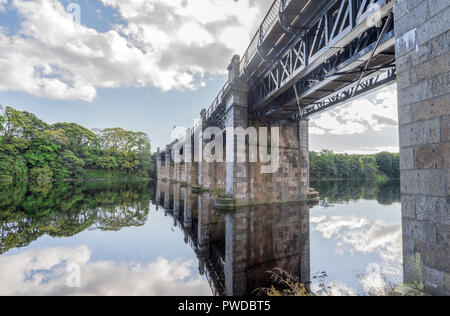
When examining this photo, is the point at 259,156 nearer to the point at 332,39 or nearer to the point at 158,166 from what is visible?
the point at 332,39

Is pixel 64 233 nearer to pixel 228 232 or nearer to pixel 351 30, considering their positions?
pixel 228 232

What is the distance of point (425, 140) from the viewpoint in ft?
8.97

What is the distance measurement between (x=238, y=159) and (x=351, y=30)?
8316mm

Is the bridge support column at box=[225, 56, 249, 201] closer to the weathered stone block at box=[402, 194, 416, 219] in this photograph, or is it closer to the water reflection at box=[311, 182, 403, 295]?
the water reflection at box=[311, 182, 403, 295]

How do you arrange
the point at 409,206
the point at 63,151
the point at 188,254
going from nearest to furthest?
the point at 409,206 < the point at 188,254 < the point at 63,151

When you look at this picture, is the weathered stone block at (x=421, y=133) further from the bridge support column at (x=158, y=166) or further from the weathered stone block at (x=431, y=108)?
the bridge support column at (x=158, y=166)

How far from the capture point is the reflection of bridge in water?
13.8 ft

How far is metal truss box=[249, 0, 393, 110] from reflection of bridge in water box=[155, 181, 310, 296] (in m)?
6.09

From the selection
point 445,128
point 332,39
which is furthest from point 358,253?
point 332,39

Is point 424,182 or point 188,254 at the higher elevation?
point 424,182

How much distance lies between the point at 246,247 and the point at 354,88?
5.73m

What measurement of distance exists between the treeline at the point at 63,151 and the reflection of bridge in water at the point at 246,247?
38.7m

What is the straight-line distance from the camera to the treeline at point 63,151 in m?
32.8

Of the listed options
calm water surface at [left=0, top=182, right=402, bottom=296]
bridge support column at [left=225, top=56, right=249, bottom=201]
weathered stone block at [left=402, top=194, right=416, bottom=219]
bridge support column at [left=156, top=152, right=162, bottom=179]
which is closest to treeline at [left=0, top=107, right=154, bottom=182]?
bridge support column at [left=156, top=152, right=162, bottom=179]
